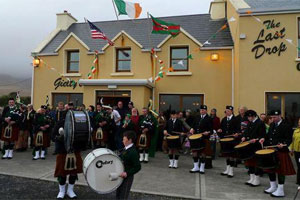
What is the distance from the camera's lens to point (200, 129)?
25.4 ft

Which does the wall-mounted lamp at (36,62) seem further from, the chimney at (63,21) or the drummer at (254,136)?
the drummer at (254,136)

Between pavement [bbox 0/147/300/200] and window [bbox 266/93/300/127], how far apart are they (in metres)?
3.70

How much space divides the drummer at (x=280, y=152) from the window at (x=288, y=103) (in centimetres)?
502

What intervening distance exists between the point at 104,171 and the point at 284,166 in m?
4.26

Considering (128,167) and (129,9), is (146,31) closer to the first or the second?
(129,9)

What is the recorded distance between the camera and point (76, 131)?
15.8 ft

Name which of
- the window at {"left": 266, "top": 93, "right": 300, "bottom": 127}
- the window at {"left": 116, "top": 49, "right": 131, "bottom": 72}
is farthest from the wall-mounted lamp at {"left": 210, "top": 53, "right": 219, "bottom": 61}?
the window at {"left": 116, "top": 49, "right": 131, "bottom": 72}

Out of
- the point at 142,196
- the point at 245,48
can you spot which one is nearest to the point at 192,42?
the point at 245,48

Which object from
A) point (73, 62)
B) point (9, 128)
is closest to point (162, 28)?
point (73, 62)

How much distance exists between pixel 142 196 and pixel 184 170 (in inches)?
104

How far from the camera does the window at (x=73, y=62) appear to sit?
14594 mm

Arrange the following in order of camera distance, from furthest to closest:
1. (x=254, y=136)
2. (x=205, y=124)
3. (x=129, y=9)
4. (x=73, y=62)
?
(x=73, y=62) → (x=129, y=9) → (x=205, y=124) → (x=254, y=136)

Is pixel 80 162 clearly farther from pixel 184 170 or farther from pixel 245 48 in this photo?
pixel 245 48

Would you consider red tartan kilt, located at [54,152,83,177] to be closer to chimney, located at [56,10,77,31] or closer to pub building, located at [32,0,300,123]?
pub building, located at [32,0,300,123]
